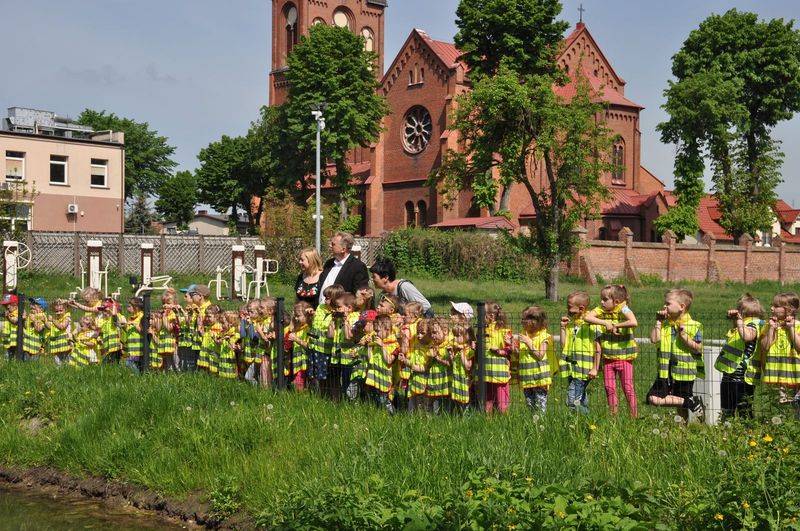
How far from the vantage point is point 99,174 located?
53.2 metres

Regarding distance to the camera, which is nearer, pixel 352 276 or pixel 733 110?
pixel 352 276

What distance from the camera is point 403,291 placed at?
390 inches

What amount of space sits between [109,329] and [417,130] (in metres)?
48.0

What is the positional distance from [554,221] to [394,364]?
2361 centimetres

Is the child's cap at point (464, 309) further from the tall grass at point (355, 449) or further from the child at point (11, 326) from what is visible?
the child at point (11, 326)

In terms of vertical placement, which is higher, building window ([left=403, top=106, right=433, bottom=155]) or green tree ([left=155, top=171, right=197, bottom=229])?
building window ([left=403, top=106, right=433, bottom=155])

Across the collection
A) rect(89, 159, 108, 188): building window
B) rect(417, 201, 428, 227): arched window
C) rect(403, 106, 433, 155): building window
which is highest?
rect(403, 106, 433, 155): building window

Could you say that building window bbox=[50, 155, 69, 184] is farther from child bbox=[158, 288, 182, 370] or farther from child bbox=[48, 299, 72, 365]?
child bbox=[158, 288, 182, 370]

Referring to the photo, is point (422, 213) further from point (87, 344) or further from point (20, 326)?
point (87, 344)

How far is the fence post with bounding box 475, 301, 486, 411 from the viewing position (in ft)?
29.0

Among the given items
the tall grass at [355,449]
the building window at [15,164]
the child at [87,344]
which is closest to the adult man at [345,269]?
the tall grass at [355,449]

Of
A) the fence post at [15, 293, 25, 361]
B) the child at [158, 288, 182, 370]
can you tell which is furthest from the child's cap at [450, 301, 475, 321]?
the fence post at [15, 293, 25, 361]

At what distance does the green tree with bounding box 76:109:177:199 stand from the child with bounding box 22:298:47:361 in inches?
2745

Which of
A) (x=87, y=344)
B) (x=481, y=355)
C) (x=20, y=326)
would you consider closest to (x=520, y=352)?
(x=481, y=355)
